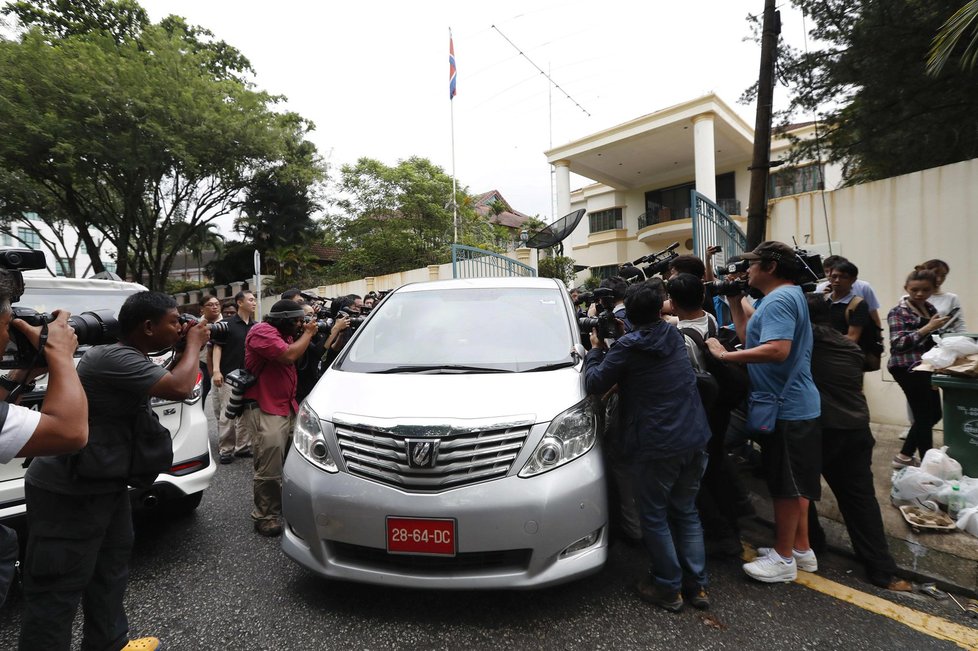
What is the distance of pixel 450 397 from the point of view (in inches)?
97.2

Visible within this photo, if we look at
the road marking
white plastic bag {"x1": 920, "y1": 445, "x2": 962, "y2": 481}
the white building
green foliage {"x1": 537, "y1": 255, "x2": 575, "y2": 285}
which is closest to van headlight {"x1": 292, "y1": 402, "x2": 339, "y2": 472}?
the road marking

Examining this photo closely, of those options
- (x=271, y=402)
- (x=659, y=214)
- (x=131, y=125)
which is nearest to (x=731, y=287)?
(x=271, y=402)

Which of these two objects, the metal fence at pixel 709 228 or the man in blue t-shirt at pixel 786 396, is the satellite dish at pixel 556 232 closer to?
the metal fence at pixel 709 228

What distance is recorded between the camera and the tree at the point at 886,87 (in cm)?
660

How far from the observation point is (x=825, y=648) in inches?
84.8

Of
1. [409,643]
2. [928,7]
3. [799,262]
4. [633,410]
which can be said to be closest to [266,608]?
[409,643]

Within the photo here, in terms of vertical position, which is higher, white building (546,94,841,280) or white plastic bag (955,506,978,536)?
white building (546,94,841,280)

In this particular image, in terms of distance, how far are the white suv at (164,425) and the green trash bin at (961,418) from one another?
15.9ft

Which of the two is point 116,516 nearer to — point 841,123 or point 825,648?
point 825,648

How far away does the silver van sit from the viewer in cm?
219

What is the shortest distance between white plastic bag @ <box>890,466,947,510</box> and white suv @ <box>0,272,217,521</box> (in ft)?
14.9

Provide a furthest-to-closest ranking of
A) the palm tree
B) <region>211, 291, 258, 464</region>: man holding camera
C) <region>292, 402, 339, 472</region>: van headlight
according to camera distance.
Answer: <region>211, 291, 258, 464</region>: man holding camera
the palm tree
<region>292, 402, 339, 472</region>: van headlight

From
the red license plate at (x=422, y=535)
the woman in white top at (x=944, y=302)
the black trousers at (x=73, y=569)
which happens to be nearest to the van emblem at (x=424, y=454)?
the red license plate at (x=422, y=535)

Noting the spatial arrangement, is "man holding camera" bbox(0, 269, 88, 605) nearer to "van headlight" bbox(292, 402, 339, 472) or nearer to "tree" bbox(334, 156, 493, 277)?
"van headlight" bbox(292, 402, 339, 472)
